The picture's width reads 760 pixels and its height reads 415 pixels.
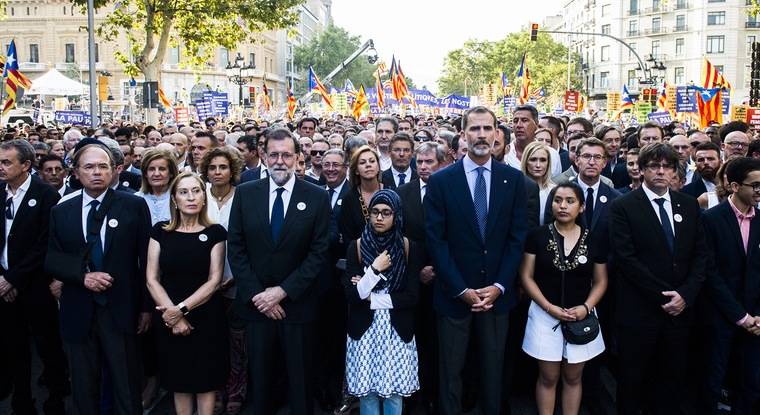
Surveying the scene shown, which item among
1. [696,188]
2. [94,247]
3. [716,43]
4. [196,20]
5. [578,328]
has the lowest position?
[578,328]

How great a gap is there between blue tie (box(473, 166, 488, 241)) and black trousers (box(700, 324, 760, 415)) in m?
2.04

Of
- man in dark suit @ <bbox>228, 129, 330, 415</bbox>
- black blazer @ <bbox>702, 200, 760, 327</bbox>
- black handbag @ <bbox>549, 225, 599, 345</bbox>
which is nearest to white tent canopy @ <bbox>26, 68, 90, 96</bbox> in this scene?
man in dark suit @ <bbox>228, 129, 330, 415</bbox>

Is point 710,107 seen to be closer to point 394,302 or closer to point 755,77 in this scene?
point 755,77

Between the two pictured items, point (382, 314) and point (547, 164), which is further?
point (547, 164)

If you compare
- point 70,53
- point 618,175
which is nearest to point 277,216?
point 618,175

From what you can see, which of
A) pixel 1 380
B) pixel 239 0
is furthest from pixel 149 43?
pixel 1 380

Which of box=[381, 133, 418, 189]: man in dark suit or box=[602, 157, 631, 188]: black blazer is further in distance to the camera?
box=[602, 157, 631, 188]: black blazer

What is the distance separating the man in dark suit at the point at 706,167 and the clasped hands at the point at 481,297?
3180 mm

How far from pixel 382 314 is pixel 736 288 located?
2.72 metres

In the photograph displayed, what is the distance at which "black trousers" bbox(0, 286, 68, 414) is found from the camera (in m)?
5.85

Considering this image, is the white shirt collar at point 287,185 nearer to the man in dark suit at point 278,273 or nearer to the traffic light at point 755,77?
the man in dark suit at point 278,273

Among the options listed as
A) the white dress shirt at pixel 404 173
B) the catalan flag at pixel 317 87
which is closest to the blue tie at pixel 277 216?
the white dress shirt at pixel 404 173

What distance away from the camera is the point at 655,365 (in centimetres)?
561

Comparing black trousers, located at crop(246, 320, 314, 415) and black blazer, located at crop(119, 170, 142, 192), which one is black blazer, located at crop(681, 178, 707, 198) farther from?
black blazer, located at crop(119, 170, 142, 192)
